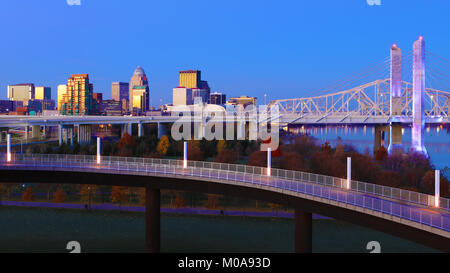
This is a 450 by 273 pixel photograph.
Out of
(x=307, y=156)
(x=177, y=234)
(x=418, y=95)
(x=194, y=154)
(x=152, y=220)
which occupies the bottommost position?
(x=177, y=234)

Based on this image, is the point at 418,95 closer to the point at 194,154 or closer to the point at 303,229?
the point at 194,154

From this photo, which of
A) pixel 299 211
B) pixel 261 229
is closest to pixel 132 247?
pixel 261 229

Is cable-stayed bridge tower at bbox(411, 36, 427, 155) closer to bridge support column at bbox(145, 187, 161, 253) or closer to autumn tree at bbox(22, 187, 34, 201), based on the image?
bridge support column at bbox(145, 187, 161, 253)

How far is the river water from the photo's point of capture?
30.5m

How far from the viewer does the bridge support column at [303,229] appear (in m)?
23.0

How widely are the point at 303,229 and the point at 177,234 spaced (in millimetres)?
13108

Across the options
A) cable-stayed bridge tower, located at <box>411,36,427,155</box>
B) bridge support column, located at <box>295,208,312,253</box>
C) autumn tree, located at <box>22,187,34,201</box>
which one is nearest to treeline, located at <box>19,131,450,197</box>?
cable-stayed bridge tower, located at <box>411,36,427,155</box>

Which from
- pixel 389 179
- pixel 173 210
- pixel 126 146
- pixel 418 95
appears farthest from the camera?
pixel 418 95

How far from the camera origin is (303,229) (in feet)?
75.5

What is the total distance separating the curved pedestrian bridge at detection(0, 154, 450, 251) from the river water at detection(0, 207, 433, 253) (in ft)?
16.0

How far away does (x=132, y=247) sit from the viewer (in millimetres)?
30281

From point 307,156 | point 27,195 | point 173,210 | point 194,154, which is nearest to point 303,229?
point 173,210

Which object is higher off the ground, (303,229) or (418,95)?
(418,95)
